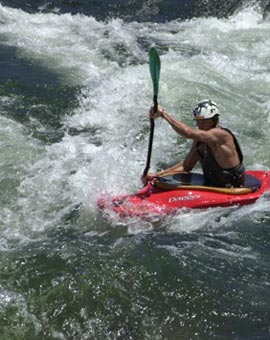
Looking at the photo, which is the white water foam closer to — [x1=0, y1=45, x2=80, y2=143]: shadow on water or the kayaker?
[x1=0, y1=45, x2=80, y2=143]: shadow on water

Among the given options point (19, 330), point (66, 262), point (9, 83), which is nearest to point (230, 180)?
point (66, 262)

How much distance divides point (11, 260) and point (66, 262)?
21.9 inches

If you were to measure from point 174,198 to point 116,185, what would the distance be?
100 centimetres

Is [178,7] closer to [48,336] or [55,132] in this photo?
[55,132]

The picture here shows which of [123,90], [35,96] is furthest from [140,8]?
[35,96]

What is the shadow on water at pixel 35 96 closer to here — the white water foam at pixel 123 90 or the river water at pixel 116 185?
the river water at pixel 116 185

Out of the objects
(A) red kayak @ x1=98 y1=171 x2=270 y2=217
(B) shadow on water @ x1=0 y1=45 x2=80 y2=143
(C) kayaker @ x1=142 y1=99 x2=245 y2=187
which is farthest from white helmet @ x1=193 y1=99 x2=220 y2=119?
(B) shadow on water @ x1=0 y1=45 x2=80 y2=143

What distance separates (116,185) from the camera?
758cm

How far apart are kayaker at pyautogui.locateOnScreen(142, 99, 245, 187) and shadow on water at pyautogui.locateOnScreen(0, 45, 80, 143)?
2.95 metres

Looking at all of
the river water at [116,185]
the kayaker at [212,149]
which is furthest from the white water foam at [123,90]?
the kayaker at [212,149]

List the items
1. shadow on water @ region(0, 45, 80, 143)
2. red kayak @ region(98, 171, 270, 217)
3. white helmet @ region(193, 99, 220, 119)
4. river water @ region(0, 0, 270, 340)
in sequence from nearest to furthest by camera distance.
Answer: river water @ region(0, 0, 270, 340) → white helmet @ region(193, 99, 220, 119) → red kayak @ region(98, 171, 270, 217) → shadow on water @ region(0, 45, 80, 143)

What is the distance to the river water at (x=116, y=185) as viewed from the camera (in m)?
5.21

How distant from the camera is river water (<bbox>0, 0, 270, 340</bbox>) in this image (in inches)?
205

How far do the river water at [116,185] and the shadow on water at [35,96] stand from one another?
0.04 m
